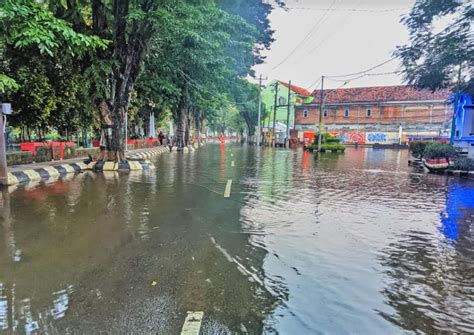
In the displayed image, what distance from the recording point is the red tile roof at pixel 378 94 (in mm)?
52125

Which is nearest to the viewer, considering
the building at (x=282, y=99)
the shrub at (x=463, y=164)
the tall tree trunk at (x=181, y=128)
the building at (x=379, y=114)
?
the shrub at (x=463, y=164)

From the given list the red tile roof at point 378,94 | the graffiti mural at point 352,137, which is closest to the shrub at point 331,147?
the graffiti mural at point 352,137

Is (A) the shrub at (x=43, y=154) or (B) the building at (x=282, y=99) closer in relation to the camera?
(A) the shrub at (x=43, y=154)

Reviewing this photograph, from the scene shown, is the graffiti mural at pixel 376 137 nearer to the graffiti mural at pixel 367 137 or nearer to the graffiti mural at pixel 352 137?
the graffiti mural at pixel 367 137

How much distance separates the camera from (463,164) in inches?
577

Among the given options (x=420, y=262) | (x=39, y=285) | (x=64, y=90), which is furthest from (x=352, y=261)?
(x=64, y=90)

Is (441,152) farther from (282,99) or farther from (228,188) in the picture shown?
(282,99)

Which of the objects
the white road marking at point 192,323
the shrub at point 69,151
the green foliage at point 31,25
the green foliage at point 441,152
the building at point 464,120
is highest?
the green foliage at point 31,25

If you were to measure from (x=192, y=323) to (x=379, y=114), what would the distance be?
57216 mm

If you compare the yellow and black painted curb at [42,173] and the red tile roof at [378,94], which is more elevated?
the red tile roof at [378,94]

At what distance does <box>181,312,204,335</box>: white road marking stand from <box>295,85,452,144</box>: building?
5092 centimetres

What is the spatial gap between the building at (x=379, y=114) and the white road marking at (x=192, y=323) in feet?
167

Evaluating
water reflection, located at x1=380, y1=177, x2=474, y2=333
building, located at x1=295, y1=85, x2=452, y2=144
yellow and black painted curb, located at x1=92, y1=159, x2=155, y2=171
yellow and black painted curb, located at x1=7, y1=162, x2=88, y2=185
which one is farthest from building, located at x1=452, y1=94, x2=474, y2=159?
building, located at x1=295, y1=85, x2=452, y2=144

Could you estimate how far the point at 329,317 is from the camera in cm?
321
